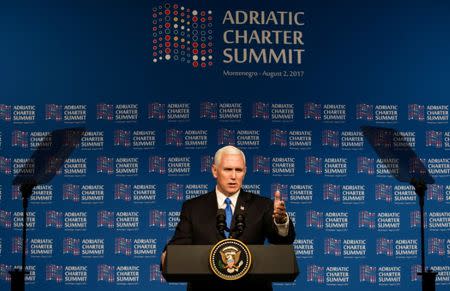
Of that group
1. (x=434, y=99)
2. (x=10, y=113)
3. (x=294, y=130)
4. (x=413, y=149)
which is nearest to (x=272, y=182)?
(x=294, y=130)

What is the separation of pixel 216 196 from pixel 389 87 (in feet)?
7.80

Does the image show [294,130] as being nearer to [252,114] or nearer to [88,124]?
[252,114]

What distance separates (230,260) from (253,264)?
82 millimetres

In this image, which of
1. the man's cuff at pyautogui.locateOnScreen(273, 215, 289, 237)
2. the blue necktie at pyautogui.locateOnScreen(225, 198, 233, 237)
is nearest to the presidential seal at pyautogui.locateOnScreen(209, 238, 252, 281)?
the man's cuff at pyautogui.locateOnScreen(273, 215, 289, 237)

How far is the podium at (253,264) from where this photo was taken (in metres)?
2.17

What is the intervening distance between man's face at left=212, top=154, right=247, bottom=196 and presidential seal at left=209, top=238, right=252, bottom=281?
768 millimetres

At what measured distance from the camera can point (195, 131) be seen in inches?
190

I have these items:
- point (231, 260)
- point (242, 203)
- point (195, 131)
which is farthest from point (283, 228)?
point (195, 131)

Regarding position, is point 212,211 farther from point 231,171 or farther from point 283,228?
point 283,228

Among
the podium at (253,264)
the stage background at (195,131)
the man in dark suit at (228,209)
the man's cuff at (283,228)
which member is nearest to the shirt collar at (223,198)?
the man in dark suit at (228,209)

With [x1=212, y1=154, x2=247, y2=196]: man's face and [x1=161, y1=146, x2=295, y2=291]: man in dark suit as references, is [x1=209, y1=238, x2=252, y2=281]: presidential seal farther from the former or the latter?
[x1=212, y1=154, x2=247, y2=196]: man's face

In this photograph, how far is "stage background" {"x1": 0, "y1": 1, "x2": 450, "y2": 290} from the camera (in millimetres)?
4754

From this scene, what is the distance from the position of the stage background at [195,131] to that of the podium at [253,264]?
2.58 metres

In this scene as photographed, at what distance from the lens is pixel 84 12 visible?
4863 millimetres
